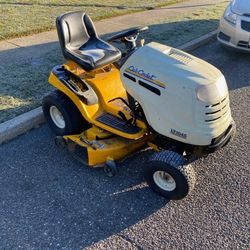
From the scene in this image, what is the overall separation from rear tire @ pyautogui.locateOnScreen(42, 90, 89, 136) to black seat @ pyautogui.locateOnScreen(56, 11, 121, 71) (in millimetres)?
398

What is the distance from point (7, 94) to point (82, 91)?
3.88 feet

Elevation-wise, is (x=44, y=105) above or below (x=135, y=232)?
above

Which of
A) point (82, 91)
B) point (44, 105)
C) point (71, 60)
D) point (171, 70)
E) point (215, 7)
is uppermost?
point (171, 70)

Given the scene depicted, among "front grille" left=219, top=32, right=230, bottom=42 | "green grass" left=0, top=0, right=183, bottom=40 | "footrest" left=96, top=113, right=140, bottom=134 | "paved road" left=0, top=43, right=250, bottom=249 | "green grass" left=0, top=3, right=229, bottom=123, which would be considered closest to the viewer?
"paved road" left=0, top=43, right=250, bottom=249

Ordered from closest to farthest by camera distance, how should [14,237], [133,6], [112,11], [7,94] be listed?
1. [14,237]
2. [7,94]
3. [112,11]
4. [133,6]

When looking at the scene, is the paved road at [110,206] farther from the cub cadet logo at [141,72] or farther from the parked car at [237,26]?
the parked car at [237,26]

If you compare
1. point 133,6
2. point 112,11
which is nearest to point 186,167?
point 112,11

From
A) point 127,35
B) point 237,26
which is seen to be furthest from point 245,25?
point 127,35

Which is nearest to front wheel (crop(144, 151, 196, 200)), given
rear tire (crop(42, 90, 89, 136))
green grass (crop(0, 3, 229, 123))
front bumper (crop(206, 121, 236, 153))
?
front bumper (crop(206, 121, 236, 153))

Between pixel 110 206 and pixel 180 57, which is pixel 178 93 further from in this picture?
pixel 110 206

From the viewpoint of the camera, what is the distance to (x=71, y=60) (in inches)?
136

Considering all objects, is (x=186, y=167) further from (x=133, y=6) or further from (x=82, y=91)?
(x=133, y=6)

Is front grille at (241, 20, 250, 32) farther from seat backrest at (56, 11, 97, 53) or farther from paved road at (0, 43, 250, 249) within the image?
seat backrest at (56, 11, 97, 53)

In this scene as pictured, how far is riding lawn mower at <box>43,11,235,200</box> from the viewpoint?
2.74m
